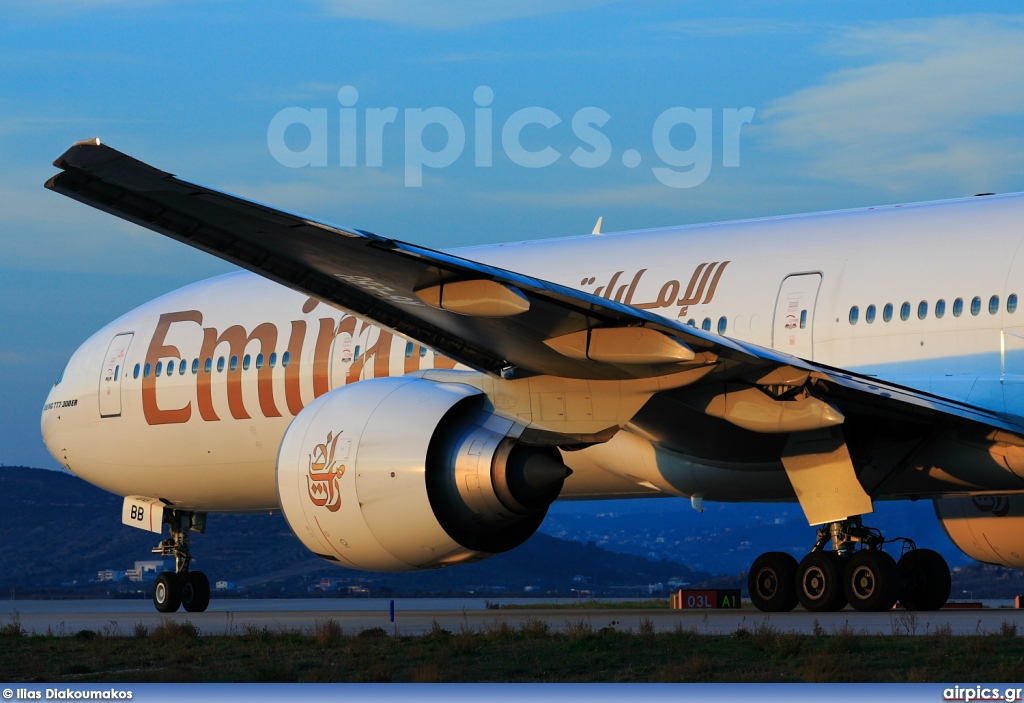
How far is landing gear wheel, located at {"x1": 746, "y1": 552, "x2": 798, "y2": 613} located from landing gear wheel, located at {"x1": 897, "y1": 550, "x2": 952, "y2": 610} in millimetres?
1404

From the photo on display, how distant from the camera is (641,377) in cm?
1182

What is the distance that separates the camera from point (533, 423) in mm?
12453

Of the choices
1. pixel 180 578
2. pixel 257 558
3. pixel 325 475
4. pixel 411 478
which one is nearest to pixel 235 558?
pixel 257 558

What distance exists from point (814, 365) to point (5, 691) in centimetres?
722

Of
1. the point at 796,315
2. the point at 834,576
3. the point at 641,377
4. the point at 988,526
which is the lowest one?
the point at 834,576

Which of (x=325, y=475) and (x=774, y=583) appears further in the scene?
(x=774, y=583)

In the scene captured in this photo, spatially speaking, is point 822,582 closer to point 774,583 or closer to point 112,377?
point 774,583

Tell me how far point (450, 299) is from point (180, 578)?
1158cm

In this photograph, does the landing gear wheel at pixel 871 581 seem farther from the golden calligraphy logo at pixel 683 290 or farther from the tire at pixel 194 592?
the tire at pixel 194 592

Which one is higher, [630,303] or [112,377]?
[630,303]

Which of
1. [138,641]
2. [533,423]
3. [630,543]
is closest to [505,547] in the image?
[533,423]

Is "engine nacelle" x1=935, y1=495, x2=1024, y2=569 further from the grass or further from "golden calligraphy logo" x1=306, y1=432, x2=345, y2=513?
"golden calligraphy logo" x1=306, y1=432, x2=345, y2=513

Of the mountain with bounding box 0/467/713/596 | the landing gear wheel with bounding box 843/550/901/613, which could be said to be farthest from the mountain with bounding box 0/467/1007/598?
the landing gear wheel with bounding box 843/550/901/613

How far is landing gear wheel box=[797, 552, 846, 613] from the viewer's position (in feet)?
46.7
